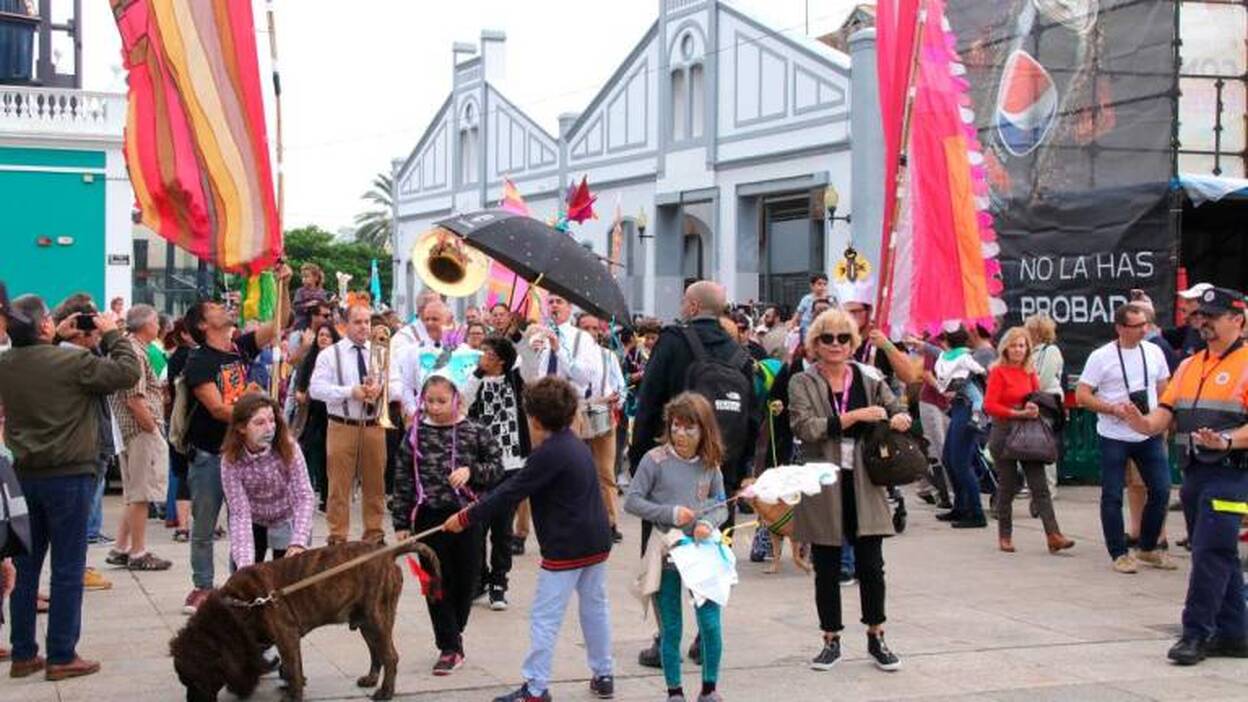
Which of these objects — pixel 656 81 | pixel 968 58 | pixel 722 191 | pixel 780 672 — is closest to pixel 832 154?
pixel 722 191

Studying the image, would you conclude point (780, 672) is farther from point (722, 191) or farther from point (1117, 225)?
point (722, 191)

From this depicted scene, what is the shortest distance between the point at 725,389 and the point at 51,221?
2171 cm

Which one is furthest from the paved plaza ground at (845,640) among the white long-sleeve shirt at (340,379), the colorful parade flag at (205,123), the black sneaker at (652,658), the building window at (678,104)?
the building window at (678,104)

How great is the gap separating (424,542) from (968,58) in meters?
12.3

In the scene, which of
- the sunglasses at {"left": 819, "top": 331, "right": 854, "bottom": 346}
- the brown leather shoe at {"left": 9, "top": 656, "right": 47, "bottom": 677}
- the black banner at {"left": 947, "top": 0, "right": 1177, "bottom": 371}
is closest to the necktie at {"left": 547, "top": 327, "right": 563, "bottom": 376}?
the sunglasses at {"left": 819, "top": 331, "right": 854, "bottom": 346}

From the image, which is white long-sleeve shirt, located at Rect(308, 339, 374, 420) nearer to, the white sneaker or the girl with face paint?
the girl with face paint

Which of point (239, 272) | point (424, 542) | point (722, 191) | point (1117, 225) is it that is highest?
point (722, 191)

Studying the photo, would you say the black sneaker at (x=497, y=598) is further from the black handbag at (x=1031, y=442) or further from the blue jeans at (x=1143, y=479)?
the black handbag at (x=1031, y=442)

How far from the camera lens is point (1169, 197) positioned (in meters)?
14.9

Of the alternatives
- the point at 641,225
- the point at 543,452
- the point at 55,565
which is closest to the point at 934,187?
the point at 543,452

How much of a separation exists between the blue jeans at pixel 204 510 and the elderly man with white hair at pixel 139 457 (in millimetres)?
1801

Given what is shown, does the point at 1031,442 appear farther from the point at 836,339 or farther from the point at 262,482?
the point at 262,482

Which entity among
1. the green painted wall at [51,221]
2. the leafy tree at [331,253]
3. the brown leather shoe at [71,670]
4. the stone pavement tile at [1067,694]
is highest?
the leafy tree at [331,253]

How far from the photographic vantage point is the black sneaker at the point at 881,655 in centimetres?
695
